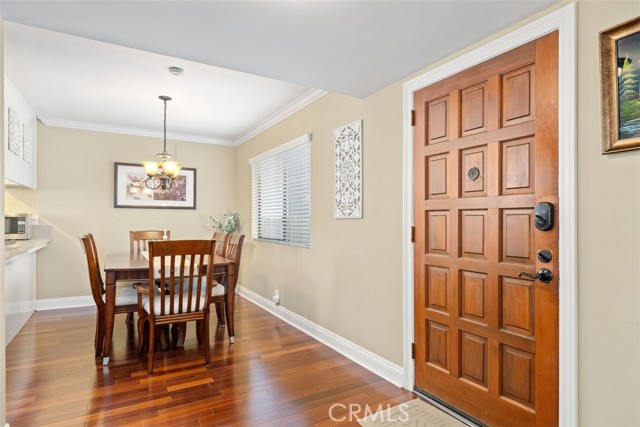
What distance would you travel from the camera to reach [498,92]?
1950 millimetres

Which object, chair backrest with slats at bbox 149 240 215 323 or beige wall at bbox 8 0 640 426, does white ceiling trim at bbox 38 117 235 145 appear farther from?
chair backrest with slats at bbox 149 240 215 323

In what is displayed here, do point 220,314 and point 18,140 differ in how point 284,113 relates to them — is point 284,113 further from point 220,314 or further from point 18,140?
point 18,140

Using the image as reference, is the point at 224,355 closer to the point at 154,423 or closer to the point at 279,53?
the point at 154,423

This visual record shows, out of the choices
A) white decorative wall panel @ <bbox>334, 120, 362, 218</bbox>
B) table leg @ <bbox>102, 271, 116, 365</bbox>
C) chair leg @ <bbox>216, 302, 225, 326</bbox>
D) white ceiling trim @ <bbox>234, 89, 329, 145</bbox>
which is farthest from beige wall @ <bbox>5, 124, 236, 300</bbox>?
white decorative wall panel @ <bbox>334, 120, 362, 218</bbox>

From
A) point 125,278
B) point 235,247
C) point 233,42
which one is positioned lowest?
point 125,278

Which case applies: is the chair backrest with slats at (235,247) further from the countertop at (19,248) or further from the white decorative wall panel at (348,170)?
the countertop at (19,248)

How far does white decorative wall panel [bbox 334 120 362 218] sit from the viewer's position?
9.94ft

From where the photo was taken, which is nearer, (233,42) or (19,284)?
(233,42)

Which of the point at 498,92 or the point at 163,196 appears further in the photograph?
the point at 163,196

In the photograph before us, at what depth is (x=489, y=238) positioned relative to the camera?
2.00 meters

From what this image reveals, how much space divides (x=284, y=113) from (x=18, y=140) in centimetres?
288

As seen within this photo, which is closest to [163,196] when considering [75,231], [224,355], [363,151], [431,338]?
[75,231]

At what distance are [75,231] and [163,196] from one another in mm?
1243

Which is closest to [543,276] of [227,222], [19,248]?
[19,248]
